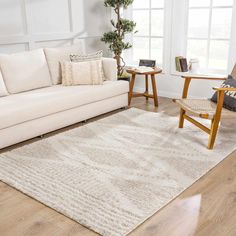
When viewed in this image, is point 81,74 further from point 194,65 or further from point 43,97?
point 194,65

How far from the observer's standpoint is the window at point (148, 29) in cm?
462

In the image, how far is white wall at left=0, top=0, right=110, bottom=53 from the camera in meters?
3.84

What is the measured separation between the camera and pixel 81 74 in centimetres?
378

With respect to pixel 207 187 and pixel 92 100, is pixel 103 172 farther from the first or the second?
pixel 92 100

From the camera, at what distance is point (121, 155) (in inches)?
111

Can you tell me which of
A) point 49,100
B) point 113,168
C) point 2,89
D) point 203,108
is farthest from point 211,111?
point 2,89

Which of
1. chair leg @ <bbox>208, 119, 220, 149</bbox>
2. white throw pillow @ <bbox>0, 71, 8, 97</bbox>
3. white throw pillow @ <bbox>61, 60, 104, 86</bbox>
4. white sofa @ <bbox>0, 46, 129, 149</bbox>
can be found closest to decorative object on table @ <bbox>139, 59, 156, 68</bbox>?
white sofa @ <bbox>0, 46, 129, 149</bbox>

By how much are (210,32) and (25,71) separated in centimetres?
236

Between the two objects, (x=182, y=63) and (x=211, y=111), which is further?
(x=182, y=63)

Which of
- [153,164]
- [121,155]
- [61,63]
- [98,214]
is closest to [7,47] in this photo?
[61,63]

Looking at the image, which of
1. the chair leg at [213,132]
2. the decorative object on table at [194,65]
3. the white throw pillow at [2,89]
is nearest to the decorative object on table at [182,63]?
the decorative object on table at [194,65]

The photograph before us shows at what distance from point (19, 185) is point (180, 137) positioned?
1586mm

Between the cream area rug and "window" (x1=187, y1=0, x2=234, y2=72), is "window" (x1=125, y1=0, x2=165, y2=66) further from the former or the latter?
the cream area rug

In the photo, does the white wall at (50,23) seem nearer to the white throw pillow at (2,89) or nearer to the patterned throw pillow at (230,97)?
the white throw pillow at (2,89)
